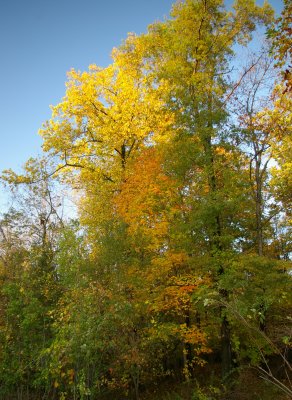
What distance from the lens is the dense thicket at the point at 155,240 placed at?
9.31 m

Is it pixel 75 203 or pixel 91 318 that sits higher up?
pixel 75 203

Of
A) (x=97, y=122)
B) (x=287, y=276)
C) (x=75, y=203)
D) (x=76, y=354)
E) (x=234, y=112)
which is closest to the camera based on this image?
(x=76, y=354)

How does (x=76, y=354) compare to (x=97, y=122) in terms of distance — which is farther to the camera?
(x=97, y=122)

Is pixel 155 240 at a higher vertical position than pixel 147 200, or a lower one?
lower

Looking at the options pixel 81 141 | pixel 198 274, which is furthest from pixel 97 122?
pixel 198 274

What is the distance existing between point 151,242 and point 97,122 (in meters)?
7.21

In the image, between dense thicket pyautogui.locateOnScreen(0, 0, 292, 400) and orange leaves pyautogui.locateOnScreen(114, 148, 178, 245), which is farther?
orange leaves pyautogui.locateOnScreen(114, 148, 178, 245)

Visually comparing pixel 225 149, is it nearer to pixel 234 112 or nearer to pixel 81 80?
pixel 234 112

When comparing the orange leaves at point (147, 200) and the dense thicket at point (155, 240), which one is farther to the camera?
the orange leaves at point (147, 200)

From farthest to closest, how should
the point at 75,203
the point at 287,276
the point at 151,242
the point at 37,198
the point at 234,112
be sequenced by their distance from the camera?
the point at 75,203 → the point at 37,198 → the point at 234,112 → the point at 151,242 → the point at 287,276

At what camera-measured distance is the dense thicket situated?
367 inches

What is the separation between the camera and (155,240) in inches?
427

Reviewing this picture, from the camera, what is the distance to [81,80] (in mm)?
15555

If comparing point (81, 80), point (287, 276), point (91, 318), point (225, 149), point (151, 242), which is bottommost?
point (91, 318)
